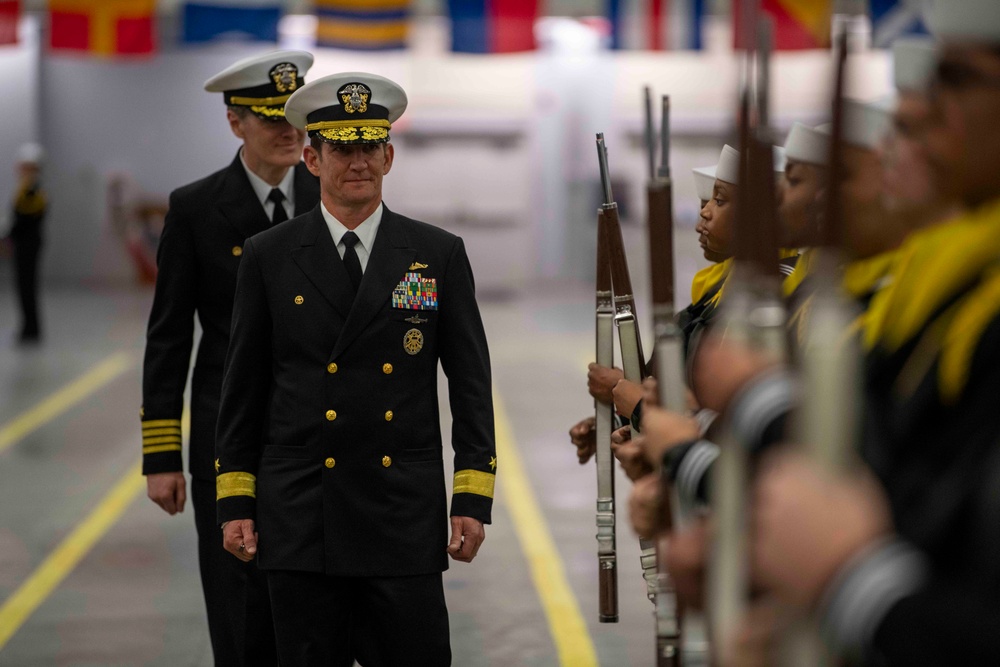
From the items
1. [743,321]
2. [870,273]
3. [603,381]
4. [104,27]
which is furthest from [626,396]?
[104,27]

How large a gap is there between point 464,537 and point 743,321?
1718 mm

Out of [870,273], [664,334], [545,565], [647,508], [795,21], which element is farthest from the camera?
[795,21]

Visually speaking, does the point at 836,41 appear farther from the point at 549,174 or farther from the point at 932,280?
the point at 549,174

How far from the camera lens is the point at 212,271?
3.58 metres

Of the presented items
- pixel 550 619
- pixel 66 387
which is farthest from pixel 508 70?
pixel 550 619

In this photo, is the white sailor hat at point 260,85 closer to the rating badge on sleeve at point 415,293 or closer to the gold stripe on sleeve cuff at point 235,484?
the rating badge on sleeve at point 415,293

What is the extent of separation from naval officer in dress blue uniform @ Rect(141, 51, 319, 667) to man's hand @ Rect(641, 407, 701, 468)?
194cm

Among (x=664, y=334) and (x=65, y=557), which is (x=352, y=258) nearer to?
(x=664, y=334)

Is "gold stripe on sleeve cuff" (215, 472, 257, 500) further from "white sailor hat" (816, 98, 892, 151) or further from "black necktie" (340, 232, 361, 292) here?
"white sailor hat" (816, 98, 892, 151)

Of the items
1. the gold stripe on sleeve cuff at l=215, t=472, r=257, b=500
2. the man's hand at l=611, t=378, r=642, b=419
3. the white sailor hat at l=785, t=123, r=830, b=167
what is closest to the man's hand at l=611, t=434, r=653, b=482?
the man's hand at l=611, t=378, r=642, b=419

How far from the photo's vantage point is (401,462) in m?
2.99

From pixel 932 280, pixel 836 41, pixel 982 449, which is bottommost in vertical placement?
pixel 982 449

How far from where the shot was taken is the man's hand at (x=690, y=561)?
156 cm

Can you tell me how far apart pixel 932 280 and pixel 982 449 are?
21 centimetres
